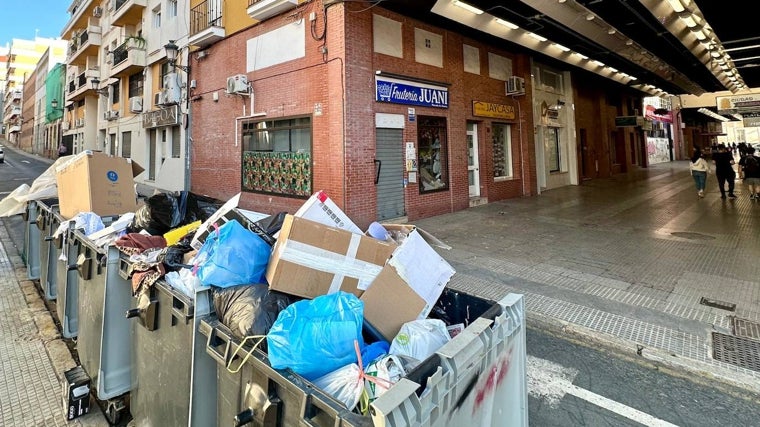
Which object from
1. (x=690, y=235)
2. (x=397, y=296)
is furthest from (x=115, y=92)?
(x=690, y=235)

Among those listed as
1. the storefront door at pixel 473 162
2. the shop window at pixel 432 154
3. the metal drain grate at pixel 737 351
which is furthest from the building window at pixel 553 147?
the metal drain grate at pixel 737 351

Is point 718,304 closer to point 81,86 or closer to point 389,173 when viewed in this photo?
point 389,173

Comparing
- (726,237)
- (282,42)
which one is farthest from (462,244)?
(282,42)

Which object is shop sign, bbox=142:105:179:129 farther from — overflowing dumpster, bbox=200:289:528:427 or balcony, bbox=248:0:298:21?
overflowing dumpster, bbox=200:289:528:427

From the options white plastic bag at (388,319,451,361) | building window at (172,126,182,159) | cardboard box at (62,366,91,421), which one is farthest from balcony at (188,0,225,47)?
white plastic bag at (388,319,451,361)

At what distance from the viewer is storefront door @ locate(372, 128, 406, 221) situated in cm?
942

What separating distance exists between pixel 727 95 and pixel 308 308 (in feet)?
113

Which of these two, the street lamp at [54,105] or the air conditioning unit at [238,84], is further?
the street lamp at [54,105]

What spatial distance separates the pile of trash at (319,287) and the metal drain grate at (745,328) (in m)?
3.40

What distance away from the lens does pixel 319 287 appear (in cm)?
225

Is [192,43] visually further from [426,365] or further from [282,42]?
[426,365]

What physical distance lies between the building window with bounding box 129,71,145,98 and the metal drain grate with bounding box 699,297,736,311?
22094 mm

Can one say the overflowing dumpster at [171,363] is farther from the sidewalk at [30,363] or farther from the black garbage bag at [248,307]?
the sidewalk at [30,363]

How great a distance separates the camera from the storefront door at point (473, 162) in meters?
12.3
